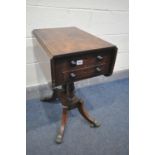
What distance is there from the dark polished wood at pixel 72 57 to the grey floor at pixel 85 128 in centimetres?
9

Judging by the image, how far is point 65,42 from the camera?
1.19 meters

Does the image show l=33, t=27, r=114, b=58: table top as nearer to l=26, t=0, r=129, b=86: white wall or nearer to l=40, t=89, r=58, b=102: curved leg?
l=26, t=0, r=129, b=86: white wall

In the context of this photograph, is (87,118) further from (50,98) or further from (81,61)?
(81,61)

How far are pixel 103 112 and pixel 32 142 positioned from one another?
2.17 feet

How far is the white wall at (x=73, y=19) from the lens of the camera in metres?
1.50

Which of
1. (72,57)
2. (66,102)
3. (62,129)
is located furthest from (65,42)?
(62,129)

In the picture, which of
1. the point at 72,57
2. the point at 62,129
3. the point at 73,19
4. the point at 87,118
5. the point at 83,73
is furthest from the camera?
the point at 73,19

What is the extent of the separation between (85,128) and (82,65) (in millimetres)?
581

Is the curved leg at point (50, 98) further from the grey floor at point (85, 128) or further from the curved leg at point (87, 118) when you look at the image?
the curved leg at point (87, 118)

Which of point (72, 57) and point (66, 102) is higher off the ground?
point (72, 57)

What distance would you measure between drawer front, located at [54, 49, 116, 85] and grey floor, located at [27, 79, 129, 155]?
1.62 ft

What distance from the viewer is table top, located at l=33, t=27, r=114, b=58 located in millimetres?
1071
